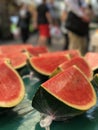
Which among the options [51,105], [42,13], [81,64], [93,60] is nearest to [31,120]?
[51,105]

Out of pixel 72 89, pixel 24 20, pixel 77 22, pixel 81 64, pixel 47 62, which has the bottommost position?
pixel 24 20

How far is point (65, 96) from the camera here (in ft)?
4.02

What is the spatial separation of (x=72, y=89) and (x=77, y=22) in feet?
11.3

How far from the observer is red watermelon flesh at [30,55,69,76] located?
178cm

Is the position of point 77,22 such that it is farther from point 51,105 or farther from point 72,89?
point 51,105

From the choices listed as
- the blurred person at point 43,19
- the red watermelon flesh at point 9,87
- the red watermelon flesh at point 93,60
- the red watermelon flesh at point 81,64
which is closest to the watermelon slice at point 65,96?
the red watermelon flesh at point 9,87

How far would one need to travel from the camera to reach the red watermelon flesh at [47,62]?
1776 millimetres

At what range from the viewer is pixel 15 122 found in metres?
1.21

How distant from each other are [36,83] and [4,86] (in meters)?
0.42

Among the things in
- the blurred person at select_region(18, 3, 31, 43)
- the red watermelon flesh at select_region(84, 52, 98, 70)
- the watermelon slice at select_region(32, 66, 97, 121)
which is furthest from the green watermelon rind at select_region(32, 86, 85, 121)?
the blurred person at select_region(18, 3, 31, 43)

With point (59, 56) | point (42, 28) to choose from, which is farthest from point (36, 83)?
point (42, 28)

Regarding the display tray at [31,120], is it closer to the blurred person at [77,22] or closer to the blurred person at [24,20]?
the blurred person at [77,22]

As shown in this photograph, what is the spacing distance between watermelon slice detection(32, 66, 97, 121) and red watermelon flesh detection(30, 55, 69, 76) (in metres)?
0.45

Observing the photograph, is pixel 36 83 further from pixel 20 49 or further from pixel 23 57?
pixel 20 49
